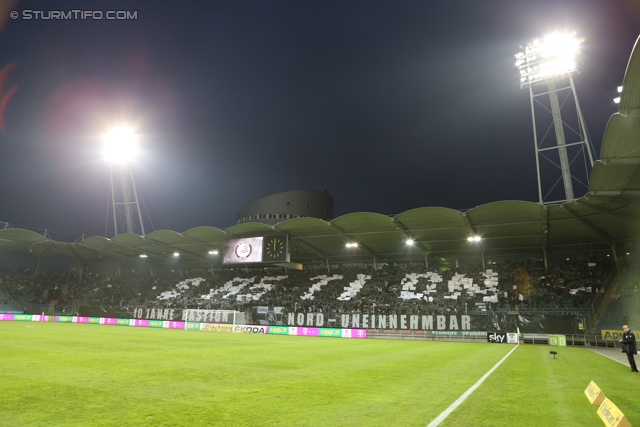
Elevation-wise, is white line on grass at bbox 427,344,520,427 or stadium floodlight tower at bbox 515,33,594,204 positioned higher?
stadium floodlight tower at bbox 515,33,594,204

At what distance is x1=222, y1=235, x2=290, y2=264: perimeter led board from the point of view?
3828cm

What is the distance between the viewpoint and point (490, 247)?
4016 centimetres

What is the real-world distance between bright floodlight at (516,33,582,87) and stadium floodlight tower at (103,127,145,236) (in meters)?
43.0

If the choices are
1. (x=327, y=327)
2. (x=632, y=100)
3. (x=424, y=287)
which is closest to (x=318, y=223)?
(x=327, y=327)

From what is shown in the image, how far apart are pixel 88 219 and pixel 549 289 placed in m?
73.5

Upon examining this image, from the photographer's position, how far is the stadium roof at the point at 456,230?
19047 millimetres

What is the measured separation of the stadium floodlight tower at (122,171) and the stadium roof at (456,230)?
5.21 meters

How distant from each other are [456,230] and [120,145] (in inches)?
1584

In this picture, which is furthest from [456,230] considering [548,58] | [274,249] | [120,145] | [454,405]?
[120,145]

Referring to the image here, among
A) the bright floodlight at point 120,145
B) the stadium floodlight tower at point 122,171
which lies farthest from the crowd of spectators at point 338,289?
the bright floodlight at point 120,145

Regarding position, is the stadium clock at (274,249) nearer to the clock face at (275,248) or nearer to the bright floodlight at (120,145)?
the clock face at (275,248)

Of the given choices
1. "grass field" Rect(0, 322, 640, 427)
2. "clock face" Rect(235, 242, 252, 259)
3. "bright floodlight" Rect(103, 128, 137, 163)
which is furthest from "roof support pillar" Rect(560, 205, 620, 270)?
"bright floodlight" Rect(103, 128, 137, 163)

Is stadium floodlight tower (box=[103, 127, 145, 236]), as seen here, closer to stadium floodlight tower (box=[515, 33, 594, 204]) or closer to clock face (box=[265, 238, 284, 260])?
clock face (box=[265, 238, 284, 260])

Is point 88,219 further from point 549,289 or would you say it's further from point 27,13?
point 549,289
